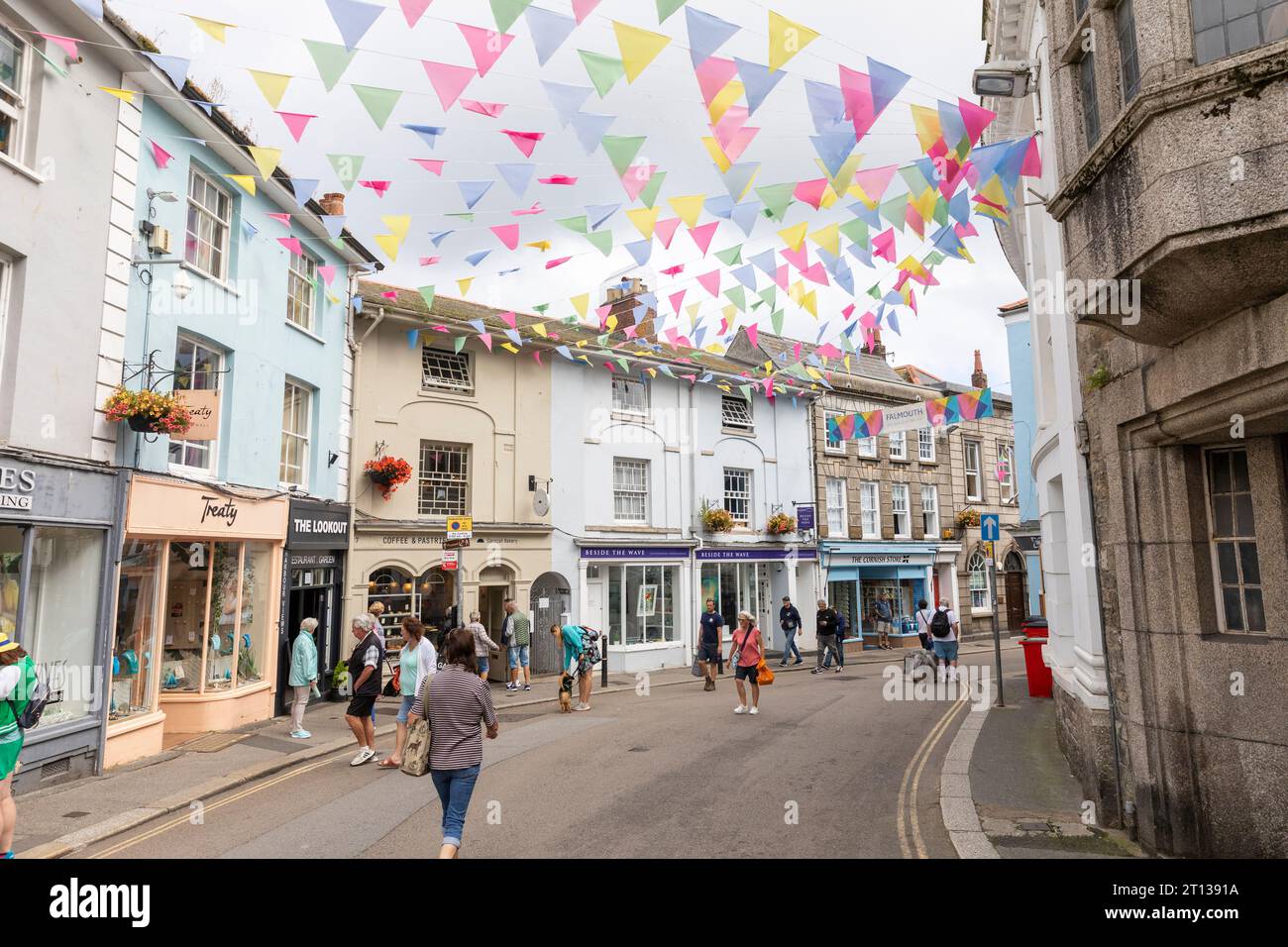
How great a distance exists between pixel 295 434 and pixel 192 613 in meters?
3.80

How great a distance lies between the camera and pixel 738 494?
80.3 ft

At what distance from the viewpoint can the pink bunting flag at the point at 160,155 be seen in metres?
10.3

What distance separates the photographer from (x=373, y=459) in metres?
16.7

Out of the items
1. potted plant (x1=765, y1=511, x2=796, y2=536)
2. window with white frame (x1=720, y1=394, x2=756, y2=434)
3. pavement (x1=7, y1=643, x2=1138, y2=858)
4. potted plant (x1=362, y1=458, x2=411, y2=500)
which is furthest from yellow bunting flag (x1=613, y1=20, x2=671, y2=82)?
potted plant (x1=765, y1=511, x2=796, y2=536)

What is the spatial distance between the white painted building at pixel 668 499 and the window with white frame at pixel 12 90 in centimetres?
1262

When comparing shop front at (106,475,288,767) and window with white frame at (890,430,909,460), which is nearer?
shop front at (106,475,288,767)

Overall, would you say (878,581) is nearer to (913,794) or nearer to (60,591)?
(913,794)

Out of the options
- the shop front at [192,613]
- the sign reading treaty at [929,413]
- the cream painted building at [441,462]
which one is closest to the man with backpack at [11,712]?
the shop front at [192,613]

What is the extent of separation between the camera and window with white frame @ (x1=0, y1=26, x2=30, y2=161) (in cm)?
857

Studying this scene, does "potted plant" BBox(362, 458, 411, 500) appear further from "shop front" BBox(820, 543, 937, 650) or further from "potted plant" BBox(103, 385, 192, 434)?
"shop front" BBox(820, 543, 937, 650)

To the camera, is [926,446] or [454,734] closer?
[454,734]

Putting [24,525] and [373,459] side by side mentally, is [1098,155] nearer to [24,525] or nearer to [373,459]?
[24,525]

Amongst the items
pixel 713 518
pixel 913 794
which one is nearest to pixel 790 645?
pixel 713 518

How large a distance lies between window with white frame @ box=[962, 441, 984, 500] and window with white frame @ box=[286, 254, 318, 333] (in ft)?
79.1
